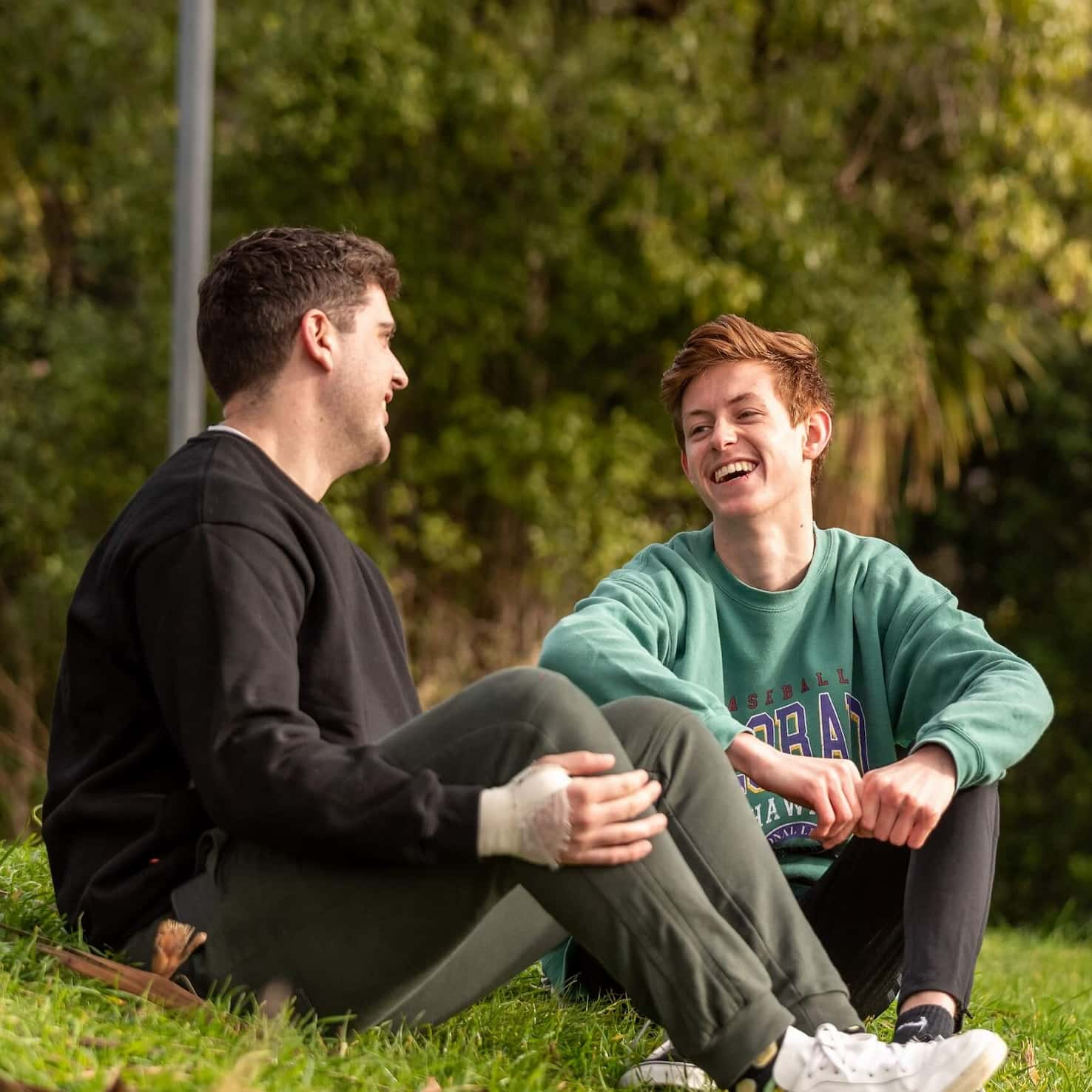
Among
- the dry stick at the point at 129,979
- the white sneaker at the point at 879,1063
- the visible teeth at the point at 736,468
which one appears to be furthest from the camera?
the visible teeth at the point at 736,468

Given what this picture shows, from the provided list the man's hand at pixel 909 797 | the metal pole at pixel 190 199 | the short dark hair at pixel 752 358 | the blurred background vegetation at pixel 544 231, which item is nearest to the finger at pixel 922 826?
the man's hand at pixel 909 797

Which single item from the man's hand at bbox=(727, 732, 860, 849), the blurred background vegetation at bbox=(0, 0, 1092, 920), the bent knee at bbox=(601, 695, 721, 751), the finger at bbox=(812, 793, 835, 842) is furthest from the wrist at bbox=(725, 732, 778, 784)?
the blurred background vegetation at bbox=(0, 0, 1092, 920)

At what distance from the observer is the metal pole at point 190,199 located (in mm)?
7512

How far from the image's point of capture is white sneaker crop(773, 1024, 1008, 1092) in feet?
7.86

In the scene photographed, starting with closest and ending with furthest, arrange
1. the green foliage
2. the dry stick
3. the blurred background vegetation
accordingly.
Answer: the dry stick
the blurred background vegetation
the green foliage

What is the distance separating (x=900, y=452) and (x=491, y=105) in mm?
4167

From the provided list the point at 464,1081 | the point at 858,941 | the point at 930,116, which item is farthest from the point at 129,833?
the point at 930,116

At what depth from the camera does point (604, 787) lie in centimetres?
238

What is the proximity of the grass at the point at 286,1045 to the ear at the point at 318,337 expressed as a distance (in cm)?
110

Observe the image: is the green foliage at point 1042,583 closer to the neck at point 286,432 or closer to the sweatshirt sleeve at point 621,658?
the sweatshirt sleeve at point 621,658

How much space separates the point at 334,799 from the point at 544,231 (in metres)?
7.75

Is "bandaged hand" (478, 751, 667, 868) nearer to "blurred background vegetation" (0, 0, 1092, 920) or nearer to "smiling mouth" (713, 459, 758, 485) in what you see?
"smiling mouth" (713, 459, 758, 485)

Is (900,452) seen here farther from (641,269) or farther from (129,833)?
(129,833)

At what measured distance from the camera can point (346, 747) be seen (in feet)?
7.88
